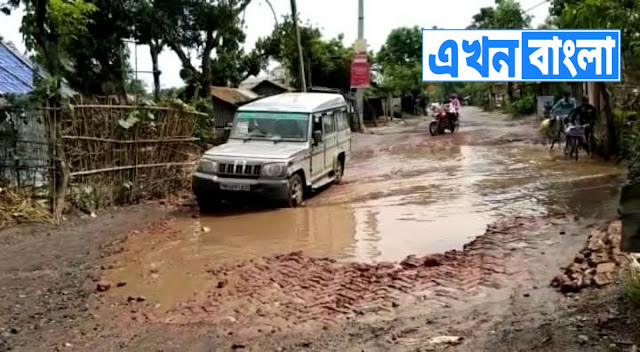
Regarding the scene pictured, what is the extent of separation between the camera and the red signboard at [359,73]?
29.7 metres

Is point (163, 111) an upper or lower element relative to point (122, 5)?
lower

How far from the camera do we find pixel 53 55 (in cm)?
1145

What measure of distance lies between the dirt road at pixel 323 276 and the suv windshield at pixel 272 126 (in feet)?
4.24

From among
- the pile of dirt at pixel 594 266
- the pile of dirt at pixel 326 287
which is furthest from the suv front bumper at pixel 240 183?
the pile of dirt at pixel 594 266

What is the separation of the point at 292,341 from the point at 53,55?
829 centimetres

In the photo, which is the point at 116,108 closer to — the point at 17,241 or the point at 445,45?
the point at 17,241

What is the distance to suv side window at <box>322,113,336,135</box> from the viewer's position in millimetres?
13334

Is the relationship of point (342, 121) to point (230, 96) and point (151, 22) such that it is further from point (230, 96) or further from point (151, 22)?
point (230, 96)

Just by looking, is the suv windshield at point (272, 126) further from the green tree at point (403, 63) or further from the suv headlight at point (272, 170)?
the green tree at point (403, 63)

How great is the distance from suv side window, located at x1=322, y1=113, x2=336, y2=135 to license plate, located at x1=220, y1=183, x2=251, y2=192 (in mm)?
2670

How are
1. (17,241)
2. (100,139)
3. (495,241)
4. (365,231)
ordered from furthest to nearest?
(100,139) → (365,231) → (17,241) → (495,241)

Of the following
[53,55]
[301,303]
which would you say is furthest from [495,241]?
[53,55]

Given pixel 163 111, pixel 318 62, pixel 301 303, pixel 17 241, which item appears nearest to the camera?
pixel 301 303

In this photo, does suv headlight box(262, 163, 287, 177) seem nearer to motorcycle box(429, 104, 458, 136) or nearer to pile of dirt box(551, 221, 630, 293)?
pile of dirt box(551, 221, 630, 293)
